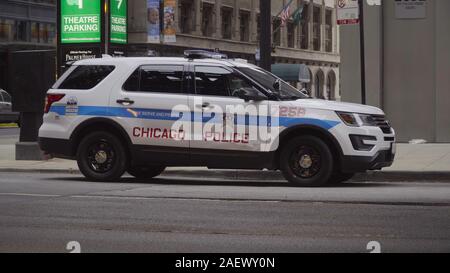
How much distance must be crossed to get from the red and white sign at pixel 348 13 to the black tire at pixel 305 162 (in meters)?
5.05

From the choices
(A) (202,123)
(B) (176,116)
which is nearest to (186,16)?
(B) (176,116)

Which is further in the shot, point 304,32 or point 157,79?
point 304,32

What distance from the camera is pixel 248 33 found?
58344 mm

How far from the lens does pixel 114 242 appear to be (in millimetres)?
7816

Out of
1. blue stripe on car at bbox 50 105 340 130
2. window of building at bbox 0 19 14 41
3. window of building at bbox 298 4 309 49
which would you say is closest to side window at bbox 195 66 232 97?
blue stripe on car at bbox 50 105 340 130

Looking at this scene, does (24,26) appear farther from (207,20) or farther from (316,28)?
(316,28)

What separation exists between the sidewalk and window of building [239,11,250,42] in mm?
40362

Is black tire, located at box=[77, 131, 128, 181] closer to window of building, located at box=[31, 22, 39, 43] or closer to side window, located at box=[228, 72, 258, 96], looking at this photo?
side window, located at box=[228, 72, 258, 96]

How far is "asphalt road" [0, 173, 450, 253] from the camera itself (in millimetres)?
7715

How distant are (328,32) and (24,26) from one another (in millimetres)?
26699

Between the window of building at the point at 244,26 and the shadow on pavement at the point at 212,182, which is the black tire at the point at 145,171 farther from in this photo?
the window of building at the point at 244,26

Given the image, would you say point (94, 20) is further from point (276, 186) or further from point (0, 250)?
point (0, 250)

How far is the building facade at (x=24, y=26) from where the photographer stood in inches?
2104
